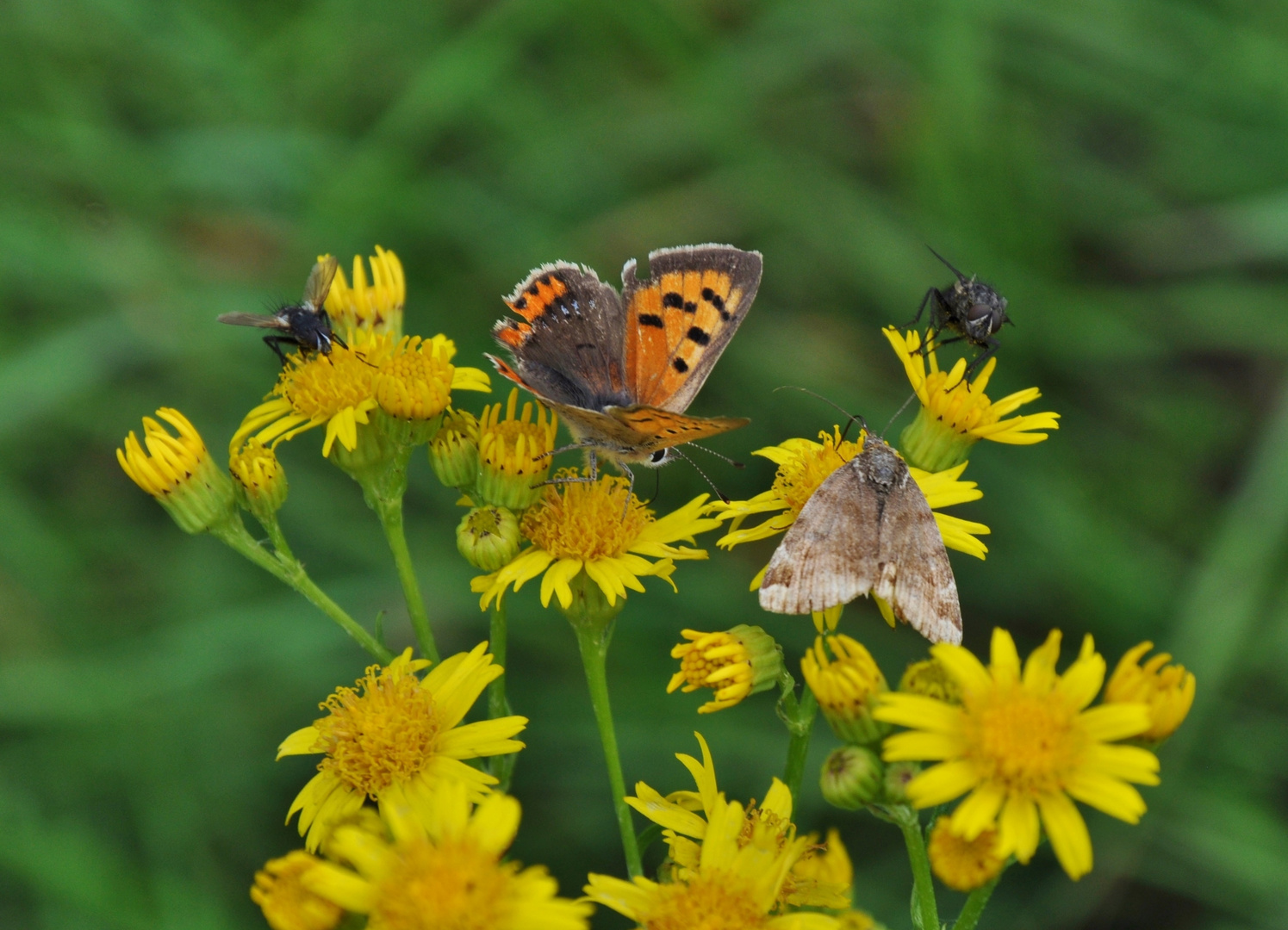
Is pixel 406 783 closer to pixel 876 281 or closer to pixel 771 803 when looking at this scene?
pixel 771 803

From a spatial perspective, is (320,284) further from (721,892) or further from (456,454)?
(721,892)

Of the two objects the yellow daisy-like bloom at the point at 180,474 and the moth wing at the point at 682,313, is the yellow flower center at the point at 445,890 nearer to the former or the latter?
the yellow daisy-like bloom at the point at 180,474

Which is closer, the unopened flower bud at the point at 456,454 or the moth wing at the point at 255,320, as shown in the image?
the unopened flower bud at the point at 456,454

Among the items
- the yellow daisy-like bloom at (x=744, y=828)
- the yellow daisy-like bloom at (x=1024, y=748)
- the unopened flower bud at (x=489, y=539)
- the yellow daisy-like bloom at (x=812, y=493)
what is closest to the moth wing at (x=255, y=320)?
the unopened flower bud at (x=489, y=539)

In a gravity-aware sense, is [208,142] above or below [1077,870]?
above

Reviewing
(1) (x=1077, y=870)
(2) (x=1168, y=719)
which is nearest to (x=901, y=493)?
(2) (x=1168, y=719)

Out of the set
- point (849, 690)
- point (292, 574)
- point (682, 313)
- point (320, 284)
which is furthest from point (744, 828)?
point (320, 284)

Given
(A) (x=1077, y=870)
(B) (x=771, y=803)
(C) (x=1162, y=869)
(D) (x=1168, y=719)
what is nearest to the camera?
(A) (x=1077, y=870)
